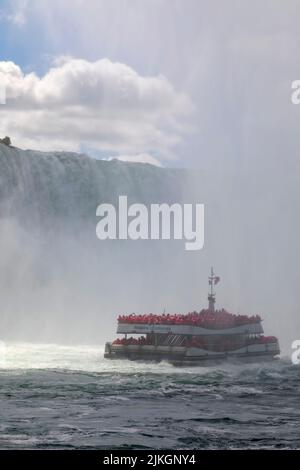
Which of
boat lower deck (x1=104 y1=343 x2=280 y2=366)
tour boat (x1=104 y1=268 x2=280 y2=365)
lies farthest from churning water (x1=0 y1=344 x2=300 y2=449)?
tour boat (x1=104 y1=268 x2=280 y2=365)

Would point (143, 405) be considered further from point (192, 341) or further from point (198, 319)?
point (198, 319)

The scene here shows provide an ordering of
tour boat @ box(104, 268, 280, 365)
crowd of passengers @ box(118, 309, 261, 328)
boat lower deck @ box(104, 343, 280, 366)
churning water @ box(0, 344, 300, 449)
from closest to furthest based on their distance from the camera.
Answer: churning water @ box(0, 344, 300, 449), boat lower deck @ box(104, 343, 280, 366), tour boat @ box(104, 268, 280, 365), crowd of passengers @ box(118, 309, 261, 328)

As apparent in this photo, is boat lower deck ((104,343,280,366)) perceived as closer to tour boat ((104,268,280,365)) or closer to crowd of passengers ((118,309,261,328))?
tour boat ((104,268,280,365))

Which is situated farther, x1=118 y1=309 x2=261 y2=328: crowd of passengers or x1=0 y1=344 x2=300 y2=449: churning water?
x1=118 y1=309 x2=261 y2=328: crowd of passengers

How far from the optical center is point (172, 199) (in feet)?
318

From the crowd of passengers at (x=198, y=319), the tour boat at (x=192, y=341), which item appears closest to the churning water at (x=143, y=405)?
the tour boat at (x=192, y=341)

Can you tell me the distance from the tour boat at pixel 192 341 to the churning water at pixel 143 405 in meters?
0.81

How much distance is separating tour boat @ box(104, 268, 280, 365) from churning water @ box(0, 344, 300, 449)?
32.0 inches

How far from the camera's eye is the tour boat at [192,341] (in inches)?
2283

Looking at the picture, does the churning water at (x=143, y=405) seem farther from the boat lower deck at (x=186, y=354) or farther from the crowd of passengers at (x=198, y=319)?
the crowd of passengers at (x=198, y=319)

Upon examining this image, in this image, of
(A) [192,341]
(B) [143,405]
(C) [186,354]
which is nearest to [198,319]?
(A) [192,341]

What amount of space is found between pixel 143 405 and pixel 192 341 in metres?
14.1

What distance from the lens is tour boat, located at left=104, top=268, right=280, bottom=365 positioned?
58.0 metres

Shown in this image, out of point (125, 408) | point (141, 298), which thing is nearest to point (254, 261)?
point (141, 298)
